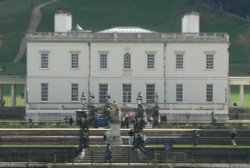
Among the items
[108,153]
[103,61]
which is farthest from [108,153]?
[103,61]

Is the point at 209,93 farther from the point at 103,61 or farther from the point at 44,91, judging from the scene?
the point at 44,91

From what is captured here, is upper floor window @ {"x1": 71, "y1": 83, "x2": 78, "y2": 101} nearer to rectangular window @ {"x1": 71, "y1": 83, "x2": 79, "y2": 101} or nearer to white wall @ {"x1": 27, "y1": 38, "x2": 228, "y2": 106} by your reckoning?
rectangular window @ {"x1": 71, "y1": 83, "x2": 79, "y2": 101}

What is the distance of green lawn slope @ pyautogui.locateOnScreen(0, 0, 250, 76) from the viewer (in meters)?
155

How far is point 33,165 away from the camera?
69.2 meters

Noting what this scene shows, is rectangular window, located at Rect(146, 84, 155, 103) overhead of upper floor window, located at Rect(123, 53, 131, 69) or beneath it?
beneath

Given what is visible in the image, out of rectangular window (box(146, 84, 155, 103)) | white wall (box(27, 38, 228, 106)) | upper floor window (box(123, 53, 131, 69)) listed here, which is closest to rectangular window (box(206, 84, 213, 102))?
white wall (box(27, 38, 228, 106))

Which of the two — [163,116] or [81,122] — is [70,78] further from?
[81,122]

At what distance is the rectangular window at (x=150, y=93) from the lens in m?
104

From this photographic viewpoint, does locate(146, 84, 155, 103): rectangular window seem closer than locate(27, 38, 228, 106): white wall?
No

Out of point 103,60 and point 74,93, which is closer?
point 74,93

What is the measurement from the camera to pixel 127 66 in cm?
10388

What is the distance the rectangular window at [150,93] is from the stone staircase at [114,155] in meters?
29.3

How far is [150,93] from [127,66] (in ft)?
9.23

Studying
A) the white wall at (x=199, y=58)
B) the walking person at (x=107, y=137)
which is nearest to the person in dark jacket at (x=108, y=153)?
the walking person at (x=107, y=137)
